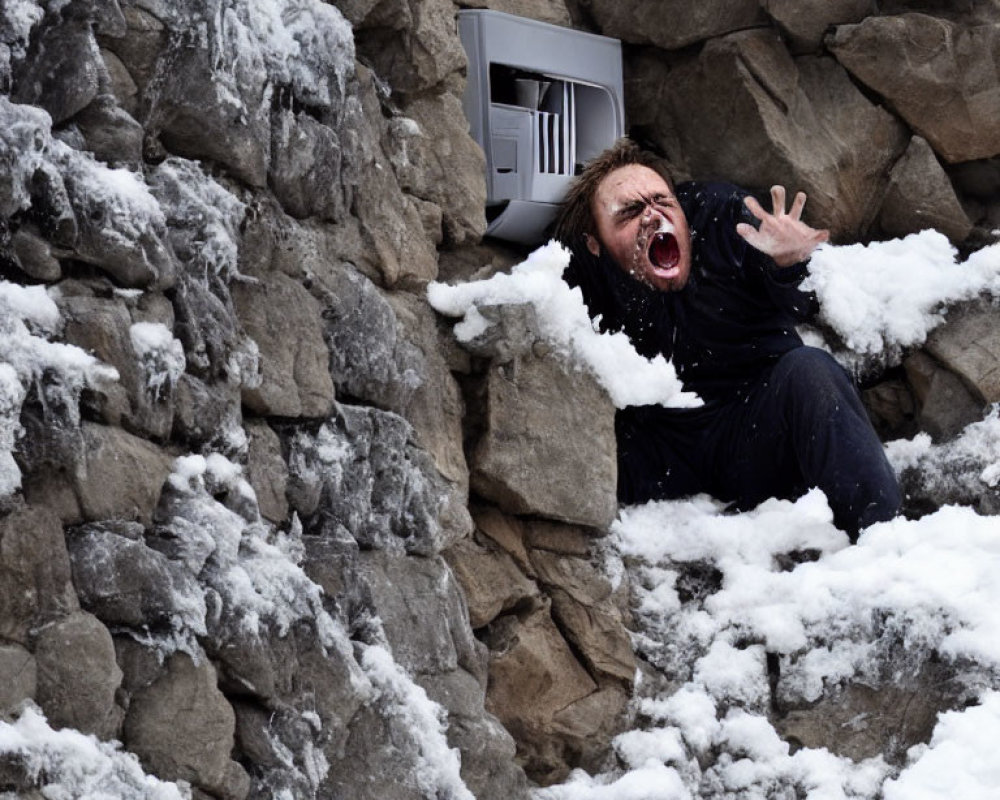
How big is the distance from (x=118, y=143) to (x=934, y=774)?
5.93ft

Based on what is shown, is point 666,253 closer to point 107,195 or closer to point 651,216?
point 651,216

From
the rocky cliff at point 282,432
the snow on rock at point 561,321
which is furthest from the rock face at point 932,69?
the snow on rock at point 561,321

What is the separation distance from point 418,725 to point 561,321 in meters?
1.02

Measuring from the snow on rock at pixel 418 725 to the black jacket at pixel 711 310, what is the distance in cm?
136

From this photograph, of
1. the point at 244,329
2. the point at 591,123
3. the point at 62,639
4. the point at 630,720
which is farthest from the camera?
the point at 591,123

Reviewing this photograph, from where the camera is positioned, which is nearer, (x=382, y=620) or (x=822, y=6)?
(x=382, y=620)

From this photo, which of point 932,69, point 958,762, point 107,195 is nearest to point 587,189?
point 932,69

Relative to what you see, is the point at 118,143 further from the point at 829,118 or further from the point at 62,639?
the point at 829,118

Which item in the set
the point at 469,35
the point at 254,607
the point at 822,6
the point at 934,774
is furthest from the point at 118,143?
the point at 822,6

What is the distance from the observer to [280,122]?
139 inches

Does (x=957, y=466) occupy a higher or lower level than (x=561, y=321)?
lower

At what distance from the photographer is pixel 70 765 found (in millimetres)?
2615

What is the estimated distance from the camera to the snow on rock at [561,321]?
3887mm

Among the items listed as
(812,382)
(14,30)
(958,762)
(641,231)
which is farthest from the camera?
(641,231)
